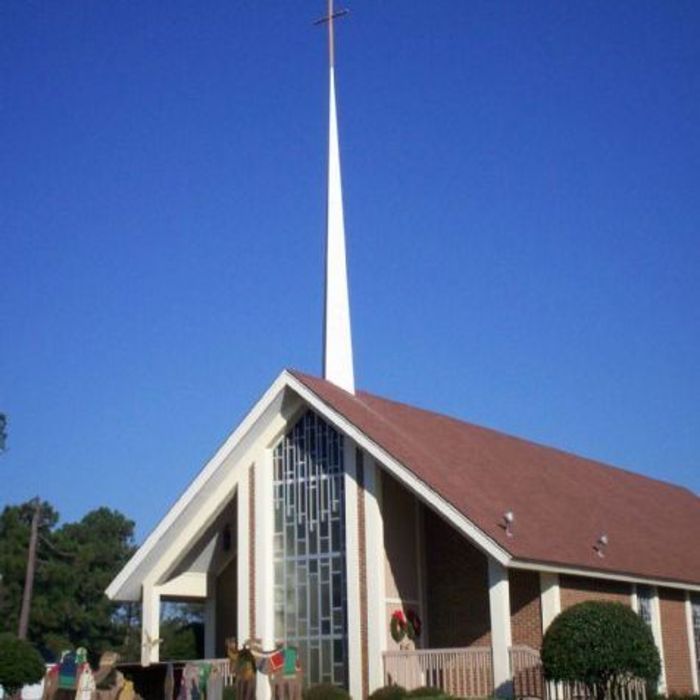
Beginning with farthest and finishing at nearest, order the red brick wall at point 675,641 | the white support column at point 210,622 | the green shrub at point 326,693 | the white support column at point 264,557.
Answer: the white support column at point 210,622
the red brick wall at point 675,641
the white support column at point 264,557
the green shrub at point 326,693

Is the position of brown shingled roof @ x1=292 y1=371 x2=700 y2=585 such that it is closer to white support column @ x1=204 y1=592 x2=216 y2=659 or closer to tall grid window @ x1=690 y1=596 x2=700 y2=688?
tall grid window @ x1=690 y1=596 x2=700 y2=688

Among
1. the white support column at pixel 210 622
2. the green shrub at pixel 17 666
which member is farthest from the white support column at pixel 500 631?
the green shrub at pixel 17 666

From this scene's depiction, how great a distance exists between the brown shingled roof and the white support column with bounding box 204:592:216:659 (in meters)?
5.74

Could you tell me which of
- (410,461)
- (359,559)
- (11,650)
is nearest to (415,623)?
(359,559)

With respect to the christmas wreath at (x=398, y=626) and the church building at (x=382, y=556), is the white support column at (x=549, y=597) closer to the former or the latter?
the church building at (x=382, y=556)

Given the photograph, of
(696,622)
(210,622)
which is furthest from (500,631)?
(696,622)

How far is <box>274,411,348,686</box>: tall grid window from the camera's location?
2383cm

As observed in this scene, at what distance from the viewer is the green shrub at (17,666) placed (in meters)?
25.7

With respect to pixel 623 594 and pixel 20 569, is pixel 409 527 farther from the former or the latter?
pixel 20 569

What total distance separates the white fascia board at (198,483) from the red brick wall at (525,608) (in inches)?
236

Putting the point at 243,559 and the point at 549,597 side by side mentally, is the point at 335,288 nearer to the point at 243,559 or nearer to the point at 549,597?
the point at 243,559

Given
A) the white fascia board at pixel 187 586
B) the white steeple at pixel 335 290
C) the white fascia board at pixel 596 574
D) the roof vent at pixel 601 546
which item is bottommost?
the white fascia board at pixel 596 574

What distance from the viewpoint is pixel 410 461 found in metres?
22.8

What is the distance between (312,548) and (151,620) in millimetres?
4077
